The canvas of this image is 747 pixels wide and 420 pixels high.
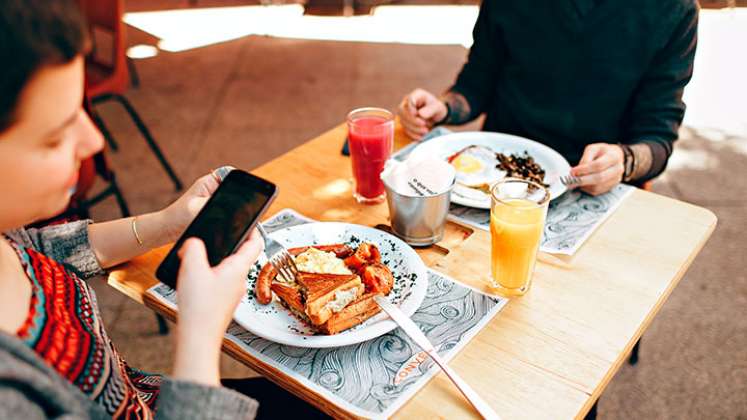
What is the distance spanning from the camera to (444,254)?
1354 millimetres

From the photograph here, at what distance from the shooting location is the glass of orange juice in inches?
46.8

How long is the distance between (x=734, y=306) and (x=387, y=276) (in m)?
1.98

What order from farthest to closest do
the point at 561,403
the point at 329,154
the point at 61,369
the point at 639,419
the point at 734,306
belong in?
1. the point at 734,306
2. the point at 639,419
3. the point at 329,154
4. the point at 561,403
5. the point at 61,369

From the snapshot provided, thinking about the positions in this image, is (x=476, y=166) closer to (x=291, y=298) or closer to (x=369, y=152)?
(x=369, y=152)

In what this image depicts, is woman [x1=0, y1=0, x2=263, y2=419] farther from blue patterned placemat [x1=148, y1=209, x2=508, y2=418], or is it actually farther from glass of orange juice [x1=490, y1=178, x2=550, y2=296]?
glass of orange juice [x1=490, y1=178, x2=550, y2=296]

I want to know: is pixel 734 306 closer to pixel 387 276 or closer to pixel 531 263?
pixel 531 263

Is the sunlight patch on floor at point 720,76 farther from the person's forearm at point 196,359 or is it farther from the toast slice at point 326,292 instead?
the person's forearm at point 196,359

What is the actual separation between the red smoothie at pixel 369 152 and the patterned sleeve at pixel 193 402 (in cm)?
76

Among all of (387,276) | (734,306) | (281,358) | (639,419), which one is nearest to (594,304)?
(387,276)

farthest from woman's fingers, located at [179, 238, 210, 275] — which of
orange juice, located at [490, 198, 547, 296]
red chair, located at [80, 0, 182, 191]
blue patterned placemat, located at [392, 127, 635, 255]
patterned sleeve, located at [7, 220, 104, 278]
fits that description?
red chair, located at [80, 0, 182, 191]

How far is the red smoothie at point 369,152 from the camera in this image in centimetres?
150

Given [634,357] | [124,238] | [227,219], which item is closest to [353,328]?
[227,219]

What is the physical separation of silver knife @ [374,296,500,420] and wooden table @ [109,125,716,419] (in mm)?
22

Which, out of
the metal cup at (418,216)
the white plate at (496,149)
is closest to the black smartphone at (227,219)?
the metal cup at (418,216)
